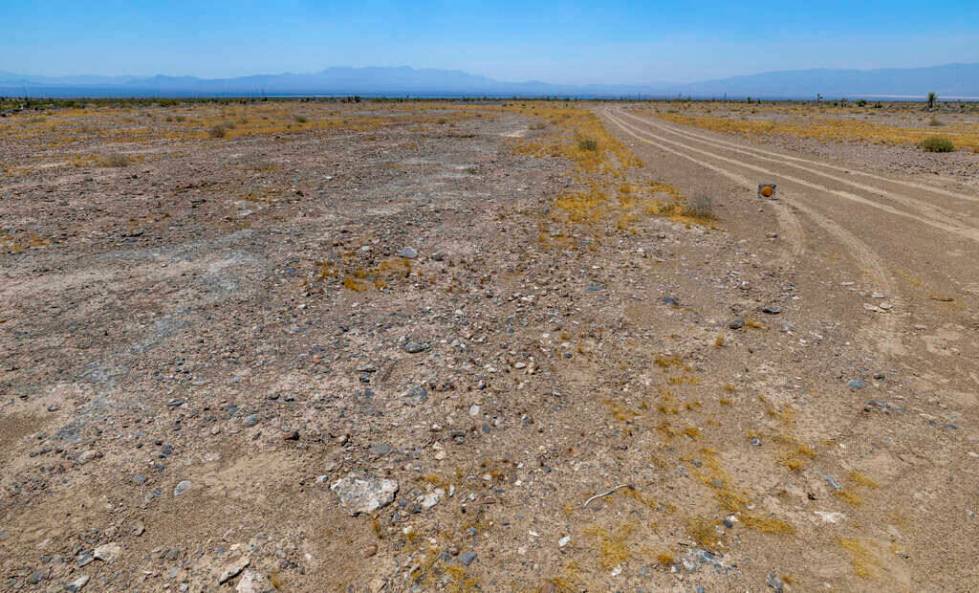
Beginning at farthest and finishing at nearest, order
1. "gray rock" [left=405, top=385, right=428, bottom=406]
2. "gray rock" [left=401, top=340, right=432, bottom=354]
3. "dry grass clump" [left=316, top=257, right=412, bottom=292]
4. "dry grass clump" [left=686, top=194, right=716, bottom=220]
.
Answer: "dry grass clump" [left=686, top=194, right=716, bottom=220]
"dry grass clump" [left=316, top=257, right=412, bottom=292]
"gray rock" [left=401, top=340, right=432, bottom=354]
"gray rock" [left=405, top=385, right=428, bottom=406]

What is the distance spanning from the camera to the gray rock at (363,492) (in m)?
4.51

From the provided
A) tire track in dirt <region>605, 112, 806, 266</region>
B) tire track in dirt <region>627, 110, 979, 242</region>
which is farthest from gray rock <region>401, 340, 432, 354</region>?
tire track in dirt <region>627, 110, 979, 242</region>

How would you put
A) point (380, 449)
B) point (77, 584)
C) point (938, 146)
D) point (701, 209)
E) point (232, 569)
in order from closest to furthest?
point (77, 584)
point (232, 569)
point (380, 449)
point (701, 209)
point (938, 146)

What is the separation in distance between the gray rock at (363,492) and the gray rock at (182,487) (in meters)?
1.36

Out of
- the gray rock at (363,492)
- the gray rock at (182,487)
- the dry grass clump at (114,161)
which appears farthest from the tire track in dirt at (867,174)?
the dry grass clump at (114,161)

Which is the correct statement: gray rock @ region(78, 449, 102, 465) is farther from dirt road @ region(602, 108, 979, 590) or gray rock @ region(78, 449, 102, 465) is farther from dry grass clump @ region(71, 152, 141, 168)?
dry grass clump @ region(71, 152, 141, 168)

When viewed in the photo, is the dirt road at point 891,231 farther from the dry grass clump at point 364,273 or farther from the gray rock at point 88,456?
the gray rock at point 88,456

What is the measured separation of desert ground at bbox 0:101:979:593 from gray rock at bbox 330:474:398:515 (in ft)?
0.07

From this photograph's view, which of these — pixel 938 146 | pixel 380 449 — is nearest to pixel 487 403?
pixel 380 449

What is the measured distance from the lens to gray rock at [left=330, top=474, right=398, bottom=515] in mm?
4508

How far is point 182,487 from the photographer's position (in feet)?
15.4

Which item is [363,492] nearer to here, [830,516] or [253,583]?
[253,583]

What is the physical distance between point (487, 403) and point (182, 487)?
10.6 feet

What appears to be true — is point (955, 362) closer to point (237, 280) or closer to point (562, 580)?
point (562, 580)
